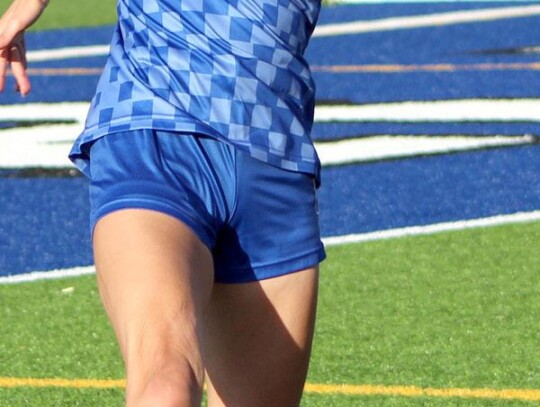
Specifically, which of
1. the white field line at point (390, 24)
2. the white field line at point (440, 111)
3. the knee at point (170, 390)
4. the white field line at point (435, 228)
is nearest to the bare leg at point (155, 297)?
the knee at point (170, 390)

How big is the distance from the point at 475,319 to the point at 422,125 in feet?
14.5

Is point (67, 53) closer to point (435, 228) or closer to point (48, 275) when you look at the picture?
point (435, 228)

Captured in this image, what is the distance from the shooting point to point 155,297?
2871mm

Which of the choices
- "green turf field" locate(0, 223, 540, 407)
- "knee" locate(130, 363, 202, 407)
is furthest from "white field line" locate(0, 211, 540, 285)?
"knee" locate(130, 363, 202, 407)

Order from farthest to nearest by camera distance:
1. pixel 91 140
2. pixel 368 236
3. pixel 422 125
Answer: pixel 422 125
pixel 368 236
pixel 91 140

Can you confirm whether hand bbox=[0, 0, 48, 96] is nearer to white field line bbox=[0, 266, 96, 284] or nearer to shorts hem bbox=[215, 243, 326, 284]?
shorts hem bbox=[215, 243, 326, 284]

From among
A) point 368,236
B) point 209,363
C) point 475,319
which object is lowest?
point 368,236

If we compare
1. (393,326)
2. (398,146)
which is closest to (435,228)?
(393,326)

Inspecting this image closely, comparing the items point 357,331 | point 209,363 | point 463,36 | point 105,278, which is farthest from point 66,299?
point 463,36

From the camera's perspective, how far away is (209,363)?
362 centimetres

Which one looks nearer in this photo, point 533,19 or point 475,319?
point 475,319

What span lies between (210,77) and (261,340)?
0.58 m

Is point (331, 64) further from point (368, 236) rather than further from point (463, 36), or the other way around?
point (368, 236)

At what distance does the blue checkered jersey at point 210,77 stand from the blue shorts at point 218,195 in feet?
0.10
